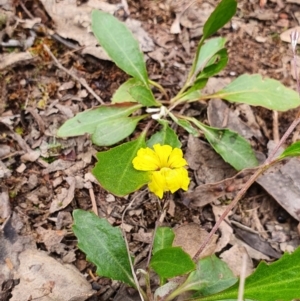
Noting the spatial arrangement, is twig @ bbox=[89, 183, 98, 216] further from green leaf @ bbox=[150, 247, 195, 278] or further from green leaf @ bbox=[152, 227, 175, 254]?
green leaf @ bbox=[150, 247, 195, 278]

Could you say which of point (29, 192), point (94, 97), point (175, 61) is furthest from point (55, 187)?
point (175, 61)

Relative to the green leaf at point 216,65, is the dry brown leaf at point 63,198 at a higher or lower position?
lower

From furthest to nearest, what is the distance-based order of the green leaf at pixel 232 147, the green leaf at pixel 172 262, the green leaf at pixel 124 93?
the green leaf at pixel 124 93 → the green leaf at pixel 232 147 → the green leaf at pixel 172 262

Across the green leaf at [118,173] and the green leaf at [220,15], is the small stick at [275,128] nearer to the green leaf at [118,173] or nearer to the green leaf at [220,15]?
the green leaf at [220,15]

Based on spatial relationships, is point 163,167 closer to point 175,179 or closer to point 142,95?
point 175,179

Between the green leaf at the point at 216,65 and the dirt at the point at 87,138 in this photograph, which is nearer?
the dirt at the point at 87,138

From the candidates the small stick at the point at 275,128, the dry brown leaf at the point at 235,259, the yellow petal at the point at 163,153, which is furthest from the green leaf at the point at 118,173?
the small stick at the point at 275,128
